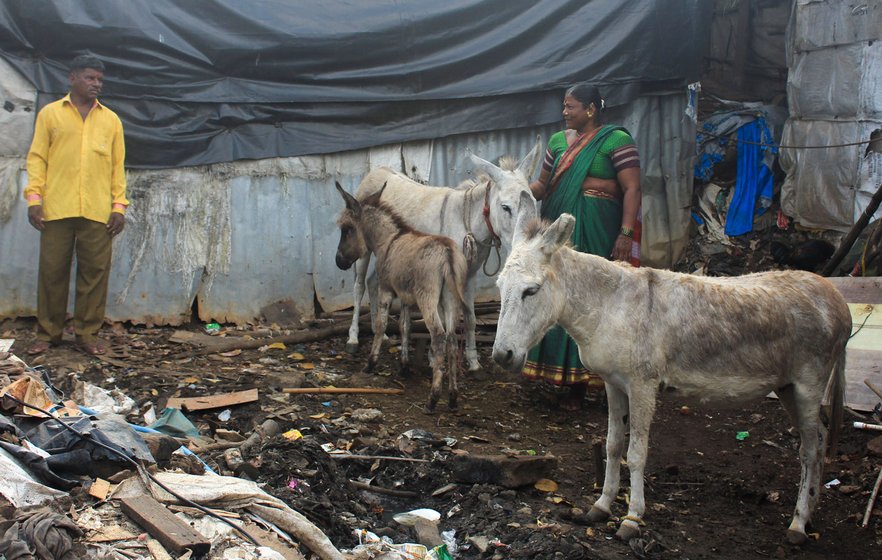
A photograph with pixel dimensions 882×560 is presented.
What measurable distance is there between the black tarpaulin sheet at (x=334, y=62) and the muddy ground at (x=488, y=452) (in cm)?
232

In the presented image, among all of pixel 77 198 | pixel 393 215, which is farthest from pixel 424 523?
pixel 77 198

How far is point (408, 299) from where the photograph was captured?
7.43 m

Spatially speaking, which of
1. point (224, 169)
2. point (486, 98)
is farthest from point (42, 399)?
point (486, 98)

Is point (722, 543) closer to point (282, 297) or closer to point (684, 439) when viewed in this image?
point (684, 439)

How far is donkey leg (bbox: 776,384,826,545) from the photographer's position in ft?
15.9

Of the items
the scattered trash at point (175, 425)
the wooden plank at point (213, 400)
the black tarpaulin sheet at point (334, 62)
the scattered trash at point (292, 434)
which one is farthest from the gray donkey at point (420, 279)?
the scattered trash at point (175, 425)

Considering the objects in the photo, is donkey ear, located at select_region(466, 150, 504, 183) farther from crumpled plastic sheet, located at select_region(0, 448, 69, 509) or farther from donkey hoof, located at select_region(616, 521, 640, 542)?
crumpled plastic sheet, located at select_region(0, 448, 69, 509)

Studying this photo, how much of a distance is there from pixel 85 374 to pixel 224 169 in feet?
9.65

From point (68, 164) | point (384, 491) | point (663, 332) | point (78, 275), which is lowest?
point (384, 491)

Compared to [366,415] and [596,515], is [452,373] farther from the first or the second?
[596,515]

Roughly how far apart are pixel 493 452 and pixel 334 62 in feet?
17.1

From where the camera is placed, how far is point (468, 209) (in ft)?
27.1

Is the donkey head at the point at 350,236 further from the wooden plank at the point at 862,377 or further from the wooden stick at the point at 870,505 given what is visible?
the wooden stick at the point at 870,505

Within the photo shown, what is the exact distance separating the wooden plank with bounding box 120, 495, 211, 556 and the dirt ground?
836 millimetres
